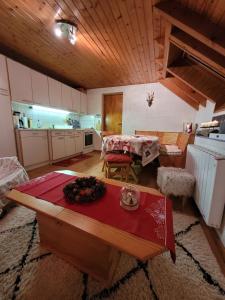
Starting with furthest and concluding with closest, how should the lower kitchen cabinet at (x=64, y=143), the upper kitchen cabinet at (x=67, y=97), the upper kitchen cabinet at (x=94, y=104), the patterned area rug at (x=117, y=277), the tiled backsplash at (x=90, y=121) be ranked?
the tiled backsplash at (x=90, y=121) → the upper kitchen cabinet at (x=94, y=104) → the upper kitchen cabinet at (x=67, y=97) → the lower kitchen cabinet at (x=64, y=143) → the patterned area rug at (x=117, y=277)

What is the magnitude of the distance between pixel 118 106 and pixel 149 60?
2192 mm

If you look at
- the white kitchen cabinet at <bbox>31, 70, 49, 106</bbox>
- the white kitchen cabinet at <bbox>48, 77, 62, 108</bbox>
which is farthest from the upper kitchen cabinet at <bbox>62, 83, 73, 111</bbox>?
the white kitchen cabinet at <bbox>31, 70, 49, 106</bbox>

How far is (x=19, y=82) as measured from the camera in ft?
9.08

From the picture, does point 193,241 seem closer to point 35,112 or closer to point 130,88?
point 35,112

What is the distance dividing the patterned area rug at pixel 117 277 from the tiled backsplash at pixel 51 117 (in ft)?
9.51

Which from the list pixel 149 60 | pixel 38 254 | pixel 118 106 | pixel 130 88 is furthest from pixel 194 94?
pixel 38 254

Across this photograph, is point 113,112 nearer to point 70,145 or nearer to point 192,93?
point 70,145

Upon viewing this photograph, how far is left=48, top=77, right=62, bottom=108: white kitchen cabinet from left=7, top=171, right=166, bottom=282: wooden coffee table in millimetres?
3141

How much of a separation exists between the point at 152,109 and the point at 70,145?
281 cm

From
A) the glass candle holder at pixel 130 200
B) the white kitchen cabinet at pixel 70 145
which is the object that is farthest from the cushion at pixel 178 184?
the white kitchen cabinet at pixel 70 145

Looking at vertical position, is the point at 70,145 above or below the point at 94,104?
below

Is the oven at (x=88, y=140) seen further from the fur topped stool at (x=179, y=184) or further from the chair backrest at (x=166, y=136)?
the fur topped stool at (x=179, y=184)

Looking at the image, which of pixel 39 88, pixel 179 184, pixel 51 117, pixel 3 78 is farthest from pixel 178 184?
pixel 51 117

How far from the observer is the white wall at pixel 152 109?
4082 millimetres
